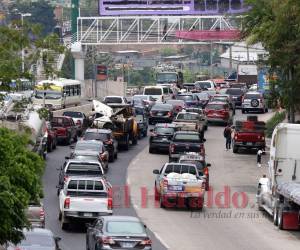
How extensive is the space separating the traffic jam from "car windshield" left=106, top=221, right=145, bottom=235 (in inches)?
1.0

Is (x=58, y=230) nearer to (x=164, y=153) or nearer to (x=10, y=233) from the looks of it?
(x=10, y=233)

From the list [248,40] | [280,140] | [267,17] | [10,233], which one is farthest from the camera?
[248,40]

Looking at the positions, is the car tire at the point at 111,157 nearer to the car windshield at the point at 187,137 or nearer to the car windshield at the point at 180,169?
the car windshield at the point at 187,137

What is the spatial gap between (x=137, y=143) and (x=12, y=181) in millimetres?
41280

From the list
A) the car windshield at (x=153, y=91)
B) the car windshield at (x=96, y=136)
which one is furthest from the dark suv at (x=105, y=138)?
the car windshield at (x=153, y=91)

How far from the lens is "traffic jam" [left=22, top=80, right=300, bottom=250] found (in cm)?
3644

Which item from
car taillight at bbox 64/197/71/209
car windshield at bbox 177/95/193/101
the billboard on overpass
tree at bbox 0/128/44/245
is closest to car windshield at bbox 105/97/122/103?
car windshield at bbox 177/95/193/101

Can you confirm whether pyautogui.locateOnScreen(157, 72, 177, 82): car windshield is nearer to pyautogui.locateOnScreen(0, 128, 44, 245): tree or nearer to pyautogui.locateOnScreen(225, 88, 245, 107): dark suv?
pyautogui.locateOnScreen(225, 88, 245, 107): dark suv

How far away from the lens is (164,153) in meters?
64.0

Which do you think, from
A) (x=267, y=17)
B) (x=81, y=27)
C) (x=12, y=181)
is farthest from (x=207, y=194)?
(x=81, y=27)

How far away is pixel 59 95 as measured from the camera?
8006 cm

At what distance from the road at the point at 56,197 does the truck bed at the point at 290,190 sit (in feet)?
14.4

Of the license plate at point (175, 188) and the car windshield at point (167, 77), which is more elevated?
the car windshield at point (167, 77)

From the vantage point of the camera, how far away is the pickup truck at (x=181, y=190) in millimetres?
44250
